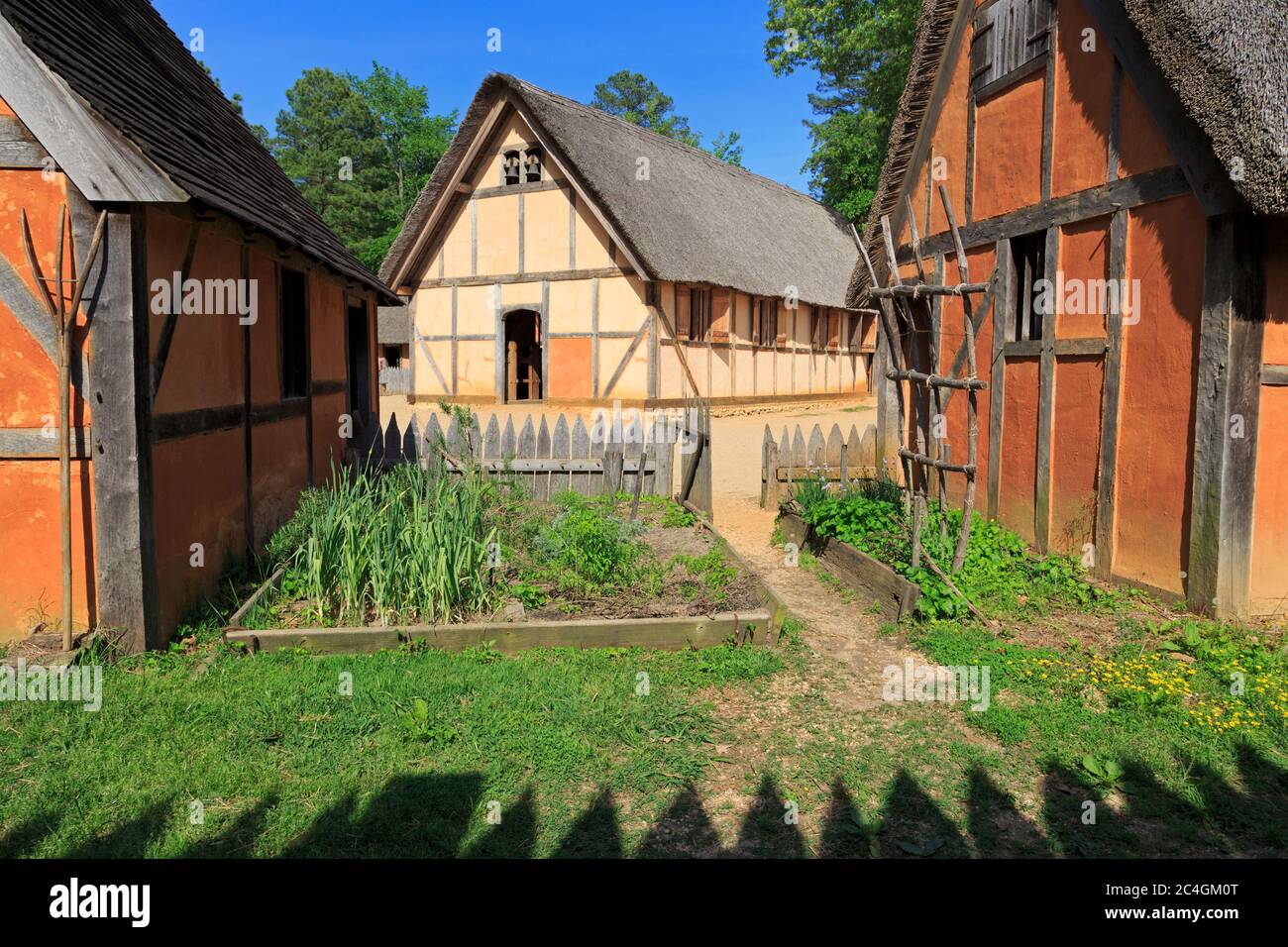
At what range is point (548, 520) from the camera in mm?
7879

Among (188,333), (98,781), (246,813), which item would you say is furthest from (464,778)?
(188,333)

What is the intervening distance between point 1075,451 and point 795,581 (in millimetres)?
2553

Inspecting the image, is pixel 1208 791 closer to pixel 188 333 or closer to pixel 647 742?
pixel 647 742

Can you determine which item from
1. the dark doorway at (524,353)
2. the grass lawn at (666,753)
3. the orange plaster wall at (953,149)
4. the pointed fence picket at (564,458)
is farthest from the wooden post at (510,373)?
the grass lawn at (666,753)

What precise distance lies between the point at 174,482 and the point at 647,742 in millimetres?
3687

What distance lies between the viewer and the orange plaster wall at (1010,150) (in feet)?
24.7

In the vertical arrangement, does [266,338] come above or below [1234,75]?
below

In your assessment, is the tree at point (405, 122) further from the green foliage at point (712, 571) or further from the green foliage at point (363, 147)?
the green foliage at point (712, 571)

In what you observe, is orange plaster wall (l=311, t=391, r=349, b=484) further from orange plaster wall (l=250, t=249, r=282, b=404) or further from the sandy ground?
the sandy ground

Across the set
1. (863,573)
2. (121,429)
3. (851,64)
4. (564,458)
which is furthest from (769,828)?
(851,64)

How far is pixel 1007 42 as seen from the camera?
7938 millimetres

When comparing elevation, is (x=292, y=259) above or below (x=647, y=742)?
above

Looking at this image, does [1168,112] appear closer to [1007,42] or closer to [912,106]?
[1007,42]

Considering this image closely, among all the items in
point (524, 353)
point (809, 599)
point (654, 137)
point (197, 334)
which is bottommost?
point (809, 599)
